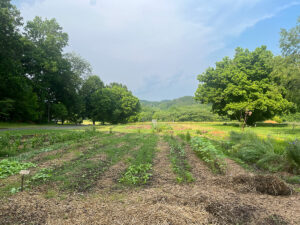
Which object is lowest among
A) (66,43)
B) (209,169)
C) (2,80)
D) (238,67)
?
(209,169)

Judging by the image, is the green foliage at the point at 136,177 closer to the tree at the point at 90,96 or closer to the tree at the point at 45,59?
the tree at the point at 45,59

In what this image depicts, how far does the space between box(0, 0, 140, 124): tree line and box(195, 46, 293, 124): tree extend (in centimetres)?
2347

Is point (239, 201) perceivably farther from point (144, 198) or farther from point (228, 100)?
point (228, 100)

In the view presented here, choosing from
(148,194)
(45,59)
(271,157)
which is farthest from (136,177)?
(45,59)

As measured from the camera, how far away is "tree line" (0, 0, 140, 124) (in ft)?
63.7

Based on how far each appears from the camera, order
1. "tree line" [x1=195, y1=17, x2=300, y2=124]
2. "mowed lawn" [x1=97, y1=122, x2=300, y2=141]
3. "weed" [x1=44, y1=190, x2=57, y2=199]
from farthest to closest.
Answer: "tree line" [x1=195, y1=17, x2=300, y2=124] < "mowed lawn" [x1=97, y1=122, x2=300, y2=141] < "weed" [x1=44, y1=190, x2=57, y2=199]

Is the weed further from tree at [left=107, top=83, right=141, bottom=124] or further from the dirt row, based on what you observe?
tree at [left=107, top=83, right=141, bottom=124]

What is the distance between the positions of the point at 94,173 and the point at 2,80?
22.4m

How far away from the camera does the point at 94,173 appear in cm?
468

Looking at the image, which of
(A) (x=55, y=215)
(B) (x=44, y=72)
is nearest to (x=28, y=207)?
(A) (x=55, y=215)

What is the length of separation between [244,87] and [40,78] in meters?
30.8

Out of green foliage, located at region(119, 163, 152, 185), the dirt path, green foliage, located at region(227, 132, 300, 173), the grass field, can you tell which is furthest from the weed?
green foliage, located at region(227, 132, 300, 173)

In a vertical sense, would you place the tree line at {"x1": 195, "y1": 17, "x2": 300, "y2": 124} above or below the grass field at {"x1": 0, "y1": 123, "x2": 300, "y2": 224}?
above

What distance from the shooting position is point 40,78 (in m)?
28.5
